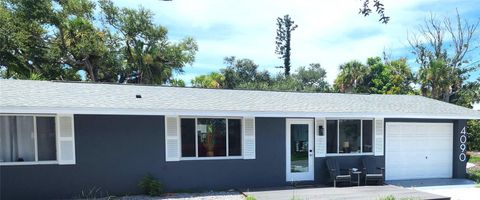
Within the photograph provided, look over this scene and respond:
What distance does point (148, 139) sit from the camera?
9.33 meters

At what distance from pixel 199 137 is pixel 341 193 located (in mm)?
4271

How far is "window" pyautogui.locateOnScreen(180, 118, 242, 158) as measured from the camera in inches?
386

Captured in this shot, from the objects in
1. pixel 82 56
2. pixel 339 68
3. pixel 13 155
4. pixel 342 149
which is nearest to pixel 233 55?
pixel 339 68

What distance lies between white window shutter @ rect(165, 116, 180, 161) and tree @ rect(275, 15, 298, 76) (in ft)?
92.7

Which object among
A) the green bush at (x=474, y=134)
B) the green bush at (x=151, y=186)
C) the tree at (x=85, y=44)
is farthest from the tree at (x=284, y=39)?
the green bush at (x=151, y=186)

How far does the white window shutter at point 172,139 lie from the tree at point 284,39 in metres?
28.3

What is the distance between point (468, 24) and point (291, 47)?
16187 millimetres

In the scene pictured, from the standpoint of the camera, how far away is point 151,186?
898cm

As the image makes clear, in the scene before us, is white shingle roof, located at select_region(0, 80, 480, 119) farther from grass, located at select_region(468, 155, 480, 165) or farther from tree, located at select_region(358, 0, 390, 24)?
tree, located at select_region(358, 0, 390, 24)

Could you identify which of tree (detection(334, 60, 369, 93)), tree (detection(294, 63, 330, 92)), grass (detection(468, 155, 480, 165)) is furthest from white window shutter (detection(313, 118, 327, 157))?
tree (detection(294, 63, 330, 92))

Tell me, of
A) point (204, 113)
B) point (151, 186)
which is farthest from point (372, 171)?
point (151, 186)

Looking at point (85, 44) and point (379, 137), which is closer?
point (379, 137)

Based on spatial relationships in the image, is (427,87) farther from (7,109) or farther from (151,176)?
(7,109)

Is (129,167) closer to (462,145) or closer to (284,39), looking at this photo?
(462,145)
